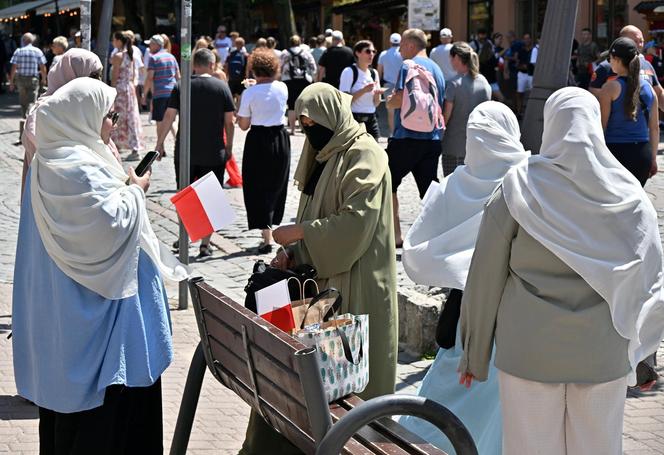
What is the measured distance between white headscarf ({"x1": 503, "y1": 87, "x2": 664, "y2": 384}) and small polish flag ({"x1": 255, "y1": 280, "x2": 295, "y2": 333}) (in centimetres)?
97

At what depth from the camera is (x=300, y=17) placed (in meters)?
45.6

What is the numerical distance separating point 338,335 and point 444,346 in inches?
48.1

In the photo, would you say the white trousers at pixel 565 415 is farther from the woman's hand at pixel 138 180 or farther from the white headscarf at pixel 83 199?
the woman's hand at pixel 138 180

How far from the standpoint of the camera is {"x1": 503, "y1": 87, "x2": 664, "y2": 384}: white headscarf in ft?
12.9

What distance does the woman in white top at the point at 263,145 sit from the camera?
10.9 m

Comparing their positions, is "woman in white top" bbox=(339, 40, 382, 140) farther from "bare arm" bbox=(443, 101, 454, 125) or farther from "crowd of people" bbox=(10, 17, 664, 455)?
"crowd of people" bbox=(10, 17, 664, 455)

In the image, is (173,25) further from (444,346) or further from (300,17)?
(444,346)

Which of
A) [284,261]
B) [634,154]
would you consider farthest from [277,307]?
[634,154]

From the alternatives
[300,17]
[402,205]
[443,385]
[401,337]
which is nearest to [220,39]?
[300,17]

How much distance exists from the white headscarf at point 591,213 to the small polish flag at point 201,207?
6.19ft

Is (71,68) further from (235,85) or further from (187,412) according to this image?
(235,85)

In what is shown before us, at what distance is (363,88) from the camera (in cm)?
1463

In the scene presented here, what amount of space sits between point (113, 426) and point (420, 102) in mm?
6427

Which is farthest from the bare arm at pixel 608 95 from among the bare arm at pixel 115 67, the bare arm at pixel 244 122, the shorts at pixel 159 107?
the bare arm at pixel 115 67
